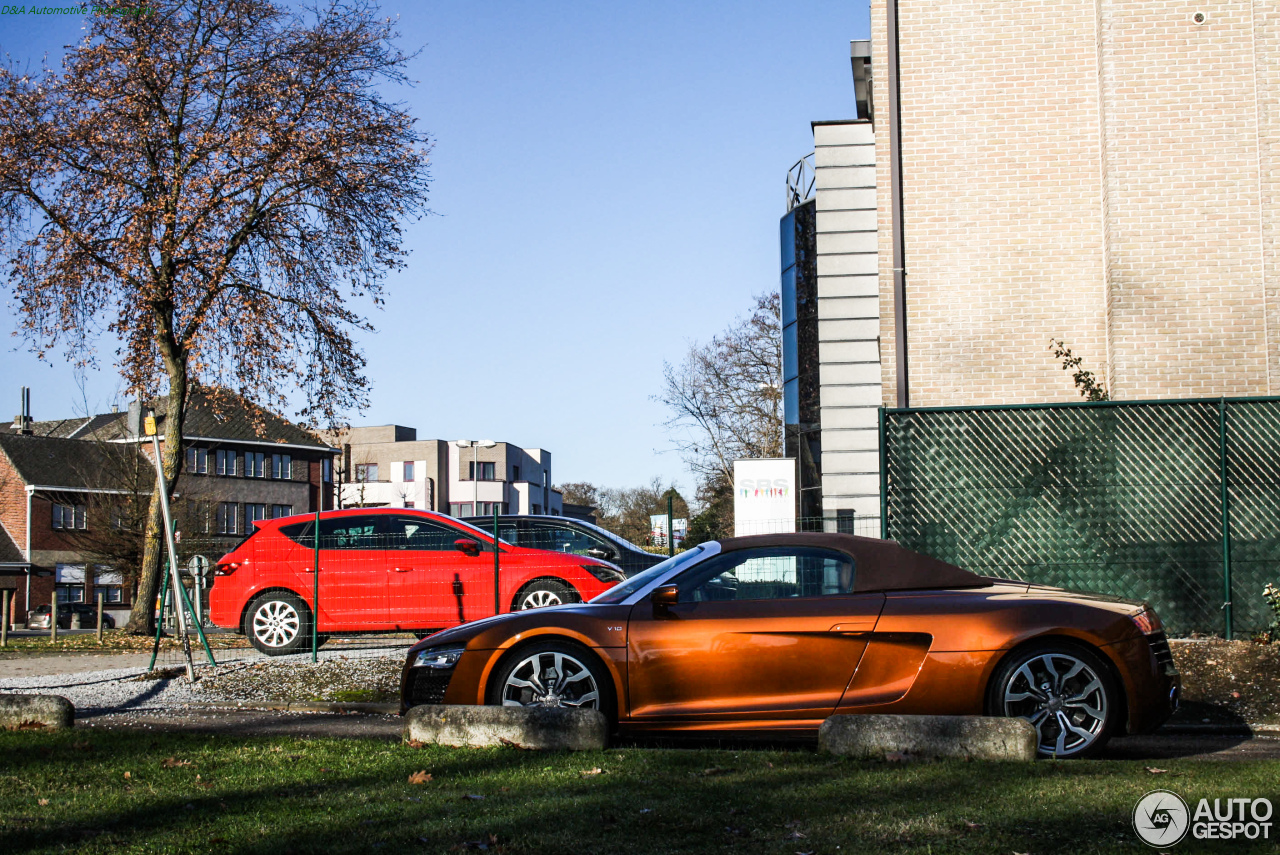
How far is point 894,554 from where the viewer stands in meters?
7.39

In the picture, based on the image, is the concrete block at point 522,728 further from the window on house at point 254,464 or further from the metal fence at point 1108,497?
the window on house at point 254,464

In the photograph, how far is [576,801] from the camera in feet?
17.2

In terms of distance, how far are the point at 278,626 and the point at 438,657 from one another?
20.4ft

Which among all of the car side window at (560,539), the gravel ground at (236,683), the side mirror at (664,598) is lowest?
the gravel ground at (236,683)

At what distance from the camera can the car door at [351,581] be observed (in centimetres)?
1307

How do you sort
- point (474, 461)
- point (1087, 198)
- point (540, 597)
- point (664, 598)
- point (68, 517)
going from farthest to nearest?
point (474, 461)
point (68, 517)
point (1087, 198)
point (540, 597)
point (664, 598)

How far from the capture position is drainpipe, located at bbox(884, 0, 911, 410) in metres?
15.7

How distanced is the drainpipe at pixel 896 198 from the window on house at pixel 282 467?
2626 inches

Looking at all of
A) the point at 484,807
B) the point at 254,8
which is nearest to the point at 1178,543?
the point at 484,807

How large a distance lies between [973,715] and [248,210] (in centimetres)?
1807

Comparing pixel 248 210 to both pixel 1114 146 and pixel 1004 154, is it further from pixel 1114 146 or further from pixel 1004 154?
pixel 1114 146

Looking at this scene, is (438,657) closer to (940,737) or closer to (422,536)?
(940,737)

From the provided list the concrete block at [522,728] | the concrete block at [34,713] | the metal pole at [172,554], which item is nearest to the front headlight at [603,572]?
the metal pole at [172,554]

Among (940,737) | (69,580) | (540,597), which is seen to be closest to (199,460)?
(69,580)
